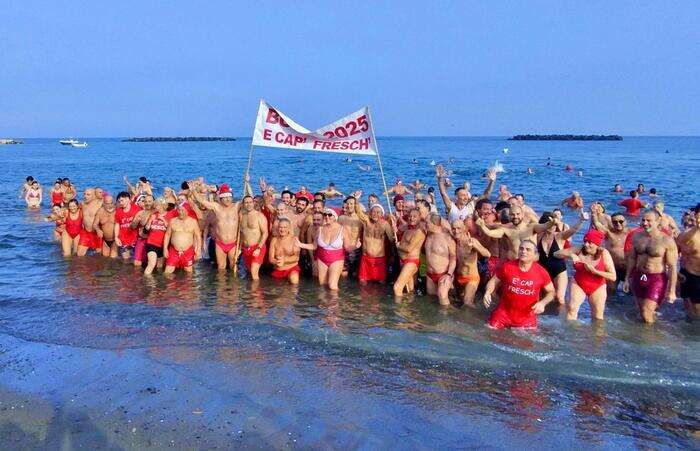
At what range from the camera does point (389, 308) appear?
26.9 feet

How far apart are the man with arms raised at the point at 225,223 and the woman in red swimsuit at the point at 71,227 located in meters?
3.21

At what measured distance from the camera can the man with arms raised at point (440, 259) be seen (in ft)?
27.4

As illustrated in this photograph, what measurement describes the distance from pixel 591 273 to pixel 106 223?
9145 mm

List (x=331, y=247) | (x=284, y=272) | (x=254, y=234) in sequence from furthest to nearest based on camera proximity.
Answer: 1. (x=254, y=234)
2. (x=284, y=272)
3. (x=331, y=247)

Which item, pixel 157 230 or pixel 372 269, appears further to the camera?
pixel 157 230

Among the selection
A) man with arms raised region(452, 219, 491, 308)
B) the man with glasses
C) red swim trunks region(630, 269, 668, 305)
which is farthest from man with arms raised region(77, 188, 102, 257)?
red swim trunks region(630, 269, 668, 305)

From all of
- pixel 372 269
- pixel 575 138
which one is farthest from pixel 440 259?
pixel 575 138

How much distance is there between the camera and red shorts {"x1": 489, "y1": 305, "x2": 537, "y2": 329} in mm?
6996

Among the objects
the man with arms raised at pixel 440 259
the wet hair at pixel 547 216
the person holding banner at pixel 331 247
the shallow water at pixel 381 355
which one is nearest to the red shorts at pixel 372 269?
the shallow water at pixel 381 355

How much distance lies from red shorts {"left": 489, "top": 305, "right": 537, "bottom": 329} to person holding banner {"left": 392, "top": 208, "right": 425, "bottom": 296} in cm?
188

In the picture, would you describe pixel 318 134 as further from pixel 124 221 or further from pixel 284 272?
pixel 124 221

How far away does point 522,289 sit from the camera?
22.4ft

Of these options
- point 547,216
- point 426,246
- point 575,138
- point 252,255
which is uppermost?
point 575,138

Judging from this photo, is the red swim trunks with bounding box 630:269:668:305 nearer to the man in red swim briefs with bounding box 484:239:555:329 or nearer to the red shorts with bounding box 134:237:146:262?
the man in red swim briefs with bounding box 484:239:555:329
